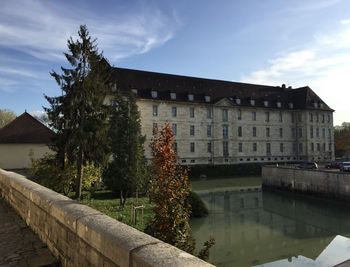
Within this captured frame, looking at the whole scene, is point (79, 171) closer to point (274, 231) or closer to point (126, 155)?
point (126, 155)

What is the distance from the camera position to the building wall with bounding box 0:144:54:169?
1321 inches

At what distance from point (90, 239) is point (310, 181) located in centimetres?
3444

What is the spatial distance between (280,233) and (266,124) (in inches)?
1814

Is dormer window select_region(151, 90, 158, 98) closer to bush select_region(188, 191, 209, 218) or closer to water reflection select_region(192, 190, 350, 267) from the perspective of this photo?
water reflection select_region(192, 190, 350, 267)

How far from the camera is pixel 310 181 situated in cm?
3553

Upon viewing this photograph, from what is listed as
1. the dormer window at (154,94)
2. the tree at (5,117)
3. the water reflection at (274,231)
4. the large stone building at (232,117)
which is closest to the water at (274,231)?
the water reflection at (274,231)

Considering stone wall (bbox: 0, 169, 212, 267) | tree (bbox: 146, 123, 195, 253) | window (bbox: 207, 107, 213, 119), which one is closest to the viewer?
stone wall (bbox: 0, 169, 212, 267)

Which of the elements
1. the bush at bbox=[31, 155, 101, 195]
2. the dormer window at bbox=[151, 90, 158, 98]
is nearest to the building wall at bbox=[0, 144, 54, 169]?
the bush at bbox=[31, 155, 101, 195]

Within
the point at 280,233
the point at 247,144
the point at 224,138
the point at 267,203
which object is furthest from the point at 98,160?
the point at 247,144

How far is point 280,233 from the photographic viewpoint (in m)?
21.2

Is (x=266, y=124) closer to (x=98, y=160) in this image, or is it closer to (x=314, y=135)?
(x=314, y=135)

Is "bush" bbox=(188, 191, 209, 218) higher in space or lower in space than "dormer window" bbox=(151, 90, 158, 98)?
lower

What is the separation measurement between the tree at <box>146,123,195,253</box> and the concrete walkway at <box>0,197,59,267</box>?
2911 mm

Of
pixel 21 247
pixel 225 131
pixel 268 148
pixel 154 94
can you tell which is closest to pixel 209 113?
pixel 225 131
